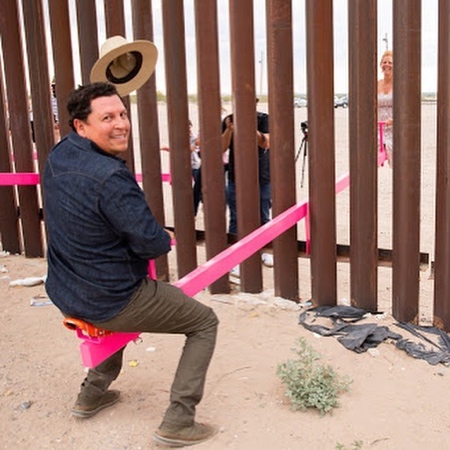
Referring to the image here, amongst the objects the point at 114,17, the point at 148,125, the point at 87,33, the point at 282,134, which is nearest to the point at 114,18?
the point at 114,17

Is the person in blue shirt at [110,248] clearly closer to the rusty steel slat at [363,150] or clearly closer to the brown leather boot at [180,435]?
the brown leather boot at [180,435]

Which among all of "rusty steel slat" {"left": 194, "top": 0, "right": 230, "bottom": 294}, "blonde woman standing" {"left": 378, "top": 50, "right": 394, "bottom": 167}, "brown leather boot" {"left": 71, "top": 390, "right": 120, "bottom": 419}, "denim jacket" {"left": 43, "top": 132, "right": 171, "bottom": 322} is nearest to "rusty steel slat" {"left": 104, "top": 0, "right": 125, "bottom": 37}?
"rusty steel slat" {"left": 194, "top": 0, "right": 230, "bottom": 294}

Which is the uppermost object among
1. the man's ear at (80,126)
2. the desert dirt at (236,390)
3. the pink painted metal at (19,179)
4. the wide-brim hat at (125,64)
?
the wide-brim hat at (125,64)

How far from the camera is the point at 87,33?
491 cm

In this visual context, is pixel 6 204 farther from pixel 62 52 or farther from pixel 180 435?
pixel 180 435

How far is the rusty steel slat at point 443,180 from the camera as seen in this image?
386 centimetres

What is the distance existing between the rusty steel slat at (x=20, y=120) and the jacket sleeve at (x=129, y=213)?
324 cm

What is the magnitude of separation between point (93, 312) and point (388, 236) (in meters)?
5.43

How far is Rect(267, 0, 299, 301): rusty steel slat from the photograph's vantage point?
429 cm

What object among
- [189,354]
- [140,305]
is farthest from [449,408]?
[140,305]

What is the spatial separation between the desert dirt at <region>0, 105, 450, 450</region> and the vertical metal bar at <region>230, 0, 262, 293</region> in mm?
472

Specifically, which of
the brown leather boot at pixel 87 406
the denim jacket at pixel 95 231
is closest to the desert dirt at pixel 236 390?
the brown leather boot at pixel 87 406

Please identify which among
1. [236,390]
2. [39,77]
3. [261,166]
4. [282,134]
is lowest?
[236,390]

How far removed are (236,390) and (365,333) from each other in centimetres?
95
